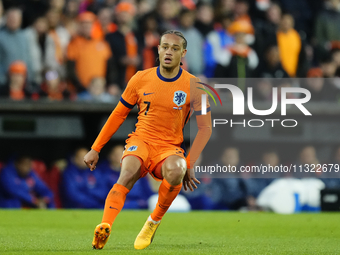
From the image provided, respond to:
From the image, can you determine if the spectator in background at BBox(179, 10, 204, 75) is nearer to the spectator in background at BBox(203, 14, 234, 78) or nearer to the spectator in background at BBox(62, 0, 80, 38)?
the spectator in background at BBox(203, 14, 234, 78)

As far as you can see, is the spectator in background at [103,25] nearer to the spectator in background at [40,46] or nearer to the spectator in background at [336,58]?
the spectator in background at [40,46]

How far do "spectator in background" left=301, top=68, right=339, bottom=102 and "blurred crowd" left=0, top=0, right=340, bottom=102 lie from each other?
2 cm

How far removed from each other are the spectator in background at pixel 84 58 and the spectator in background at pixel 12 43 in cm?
80

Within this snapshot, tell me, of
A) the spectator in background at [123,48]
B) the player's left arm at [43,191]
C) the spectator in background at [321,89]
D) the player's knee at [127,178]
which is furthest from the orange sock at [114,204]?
the spectator in background at [321,89]

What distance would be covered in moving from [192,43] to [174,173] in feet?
25.4

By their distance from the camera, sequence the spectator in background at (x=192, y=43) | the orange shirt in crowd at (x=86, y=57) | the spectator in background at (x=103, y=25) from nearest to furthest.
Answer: the orange shirt in crowd at (x=86, y=57), the spectator in background at (x=103, y=25), the spectator in background at (x=192, y=43)

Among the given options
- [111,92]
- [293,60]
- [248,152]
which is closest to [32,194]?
[111,92]

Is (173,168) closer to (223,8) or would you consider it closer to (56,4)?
(56,4)

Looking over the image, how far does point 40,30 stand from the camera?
38.7 feet

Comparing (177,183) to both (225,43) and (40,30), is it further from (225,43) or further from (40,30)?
(225,43)

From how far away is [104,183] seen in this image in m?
11.7

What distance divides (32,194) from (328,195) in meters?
5.46

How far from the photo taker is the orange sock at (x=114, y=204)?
17.3 feet

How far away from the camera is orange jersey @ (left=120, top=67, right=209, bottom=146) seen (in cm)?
575
